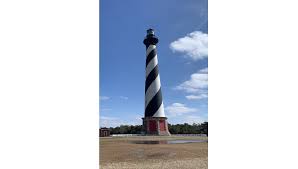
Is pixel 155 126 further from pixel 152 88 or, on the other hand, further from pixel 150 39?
pixel 150 39

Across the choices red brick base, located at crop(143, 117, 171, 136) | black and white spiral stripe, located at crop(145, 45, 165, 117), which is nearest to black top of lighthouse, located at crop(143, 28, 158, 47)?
black and white spiral stripe, located at crop(145, 45, 165, 117)

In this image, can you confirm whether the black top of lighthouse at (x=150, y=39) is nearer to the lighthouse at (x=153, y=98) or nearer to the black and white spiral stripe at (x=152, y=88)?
the lighthouse at (x=153, y=98)

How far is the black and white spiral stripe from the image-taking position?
533 inches

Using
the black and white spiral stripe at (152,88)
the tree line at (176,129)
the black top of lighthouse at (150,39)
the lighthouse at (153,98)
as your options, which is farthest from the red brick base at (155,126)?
the black top of lighthouse at (150,39)

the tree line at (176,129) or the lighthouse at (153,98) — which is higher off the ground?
the lighthouse at (153,98)

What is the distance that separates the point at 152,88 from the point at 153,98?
0.47 meters

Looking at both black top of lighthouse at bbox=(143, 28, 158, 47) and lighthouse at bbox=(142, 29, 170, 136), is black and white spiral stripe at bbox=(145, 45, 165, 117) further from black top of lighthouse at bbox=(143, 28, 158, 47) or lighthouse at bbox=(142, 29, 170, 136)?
black top of lighthouse at bbox=(143, 28, 158, 47)

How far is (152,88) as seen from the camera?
13.7m

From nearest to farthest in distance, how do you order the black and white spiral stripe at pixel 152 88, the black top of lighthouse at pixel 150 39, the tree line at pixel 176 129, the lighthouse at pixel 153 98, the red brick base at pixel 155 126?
the black top of lighthouse at pixel 150 39 → the red brick base at pixel 155 126 → the lighthouse at pixel 153 98 → the black and white spiral stripe at pixel 152 88 → the tree line at pixel 176 129

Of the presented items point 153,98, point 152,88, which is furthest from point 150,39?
point 153,98

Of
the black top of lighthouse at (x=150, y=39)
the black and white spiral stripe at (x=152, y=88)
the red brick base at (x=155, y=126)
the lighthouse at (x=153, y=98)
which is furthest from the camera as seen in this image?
the black and white spiral stripe at (x=152, y=88)

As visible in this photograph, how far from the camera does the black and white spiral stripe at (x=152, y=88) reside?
13.5 metres
